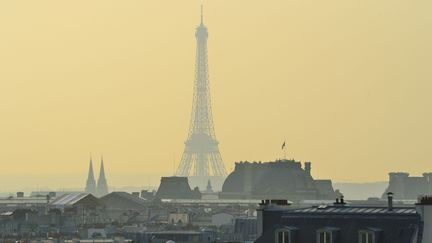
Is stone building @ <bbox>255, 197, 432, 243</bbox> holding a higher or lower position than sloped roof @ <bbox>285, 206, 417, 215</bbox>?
lower

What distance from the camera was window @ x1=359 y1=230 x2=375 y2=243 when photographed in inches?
2240

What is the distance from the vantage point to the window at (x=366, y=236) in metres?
56.9

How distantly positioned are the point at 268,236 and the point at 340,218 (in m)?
1.75

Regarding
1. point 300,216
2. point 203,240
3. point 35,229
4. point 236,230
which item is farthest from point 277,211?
point 35,229

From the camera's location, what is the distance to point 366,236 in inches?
2249

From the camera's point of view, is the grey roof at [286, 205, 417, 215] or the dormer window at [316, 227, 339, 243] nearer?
the dormer window at [316, 227, 339, 243]

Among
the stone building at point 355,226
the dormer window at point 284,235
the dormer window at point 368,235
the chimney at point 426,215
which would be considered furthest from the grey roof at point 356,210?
the dormer window at point 284,235

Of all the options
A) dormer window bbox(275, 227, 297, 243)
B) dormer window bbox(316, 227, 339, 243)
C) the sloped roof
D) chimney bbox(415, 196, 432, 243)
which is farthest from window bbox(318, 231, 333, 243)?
chimney bbox(415, 196, 432, 243)

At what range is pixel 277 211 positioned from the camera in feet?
202

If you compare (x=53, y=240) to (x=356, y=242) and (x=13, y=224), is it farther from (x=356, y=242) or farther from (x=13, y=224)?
(x=356, y=242)

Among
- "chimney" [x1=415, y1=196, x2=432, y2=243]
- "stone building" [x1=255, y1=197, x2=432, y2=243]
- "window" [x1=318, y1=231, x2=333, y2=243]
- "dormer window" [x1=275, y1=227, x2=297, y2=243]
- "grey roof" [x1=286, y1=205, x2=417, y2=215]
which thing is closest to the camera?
"chimney" [x1=415, y1=196, x2=432, y2=243]

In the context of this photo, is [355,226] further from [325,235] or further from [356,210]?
[356,210]

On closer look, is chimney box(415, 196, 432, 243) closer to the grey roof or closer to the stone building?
the stone building

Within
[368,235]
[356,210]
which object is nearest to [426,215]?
[368,235]
